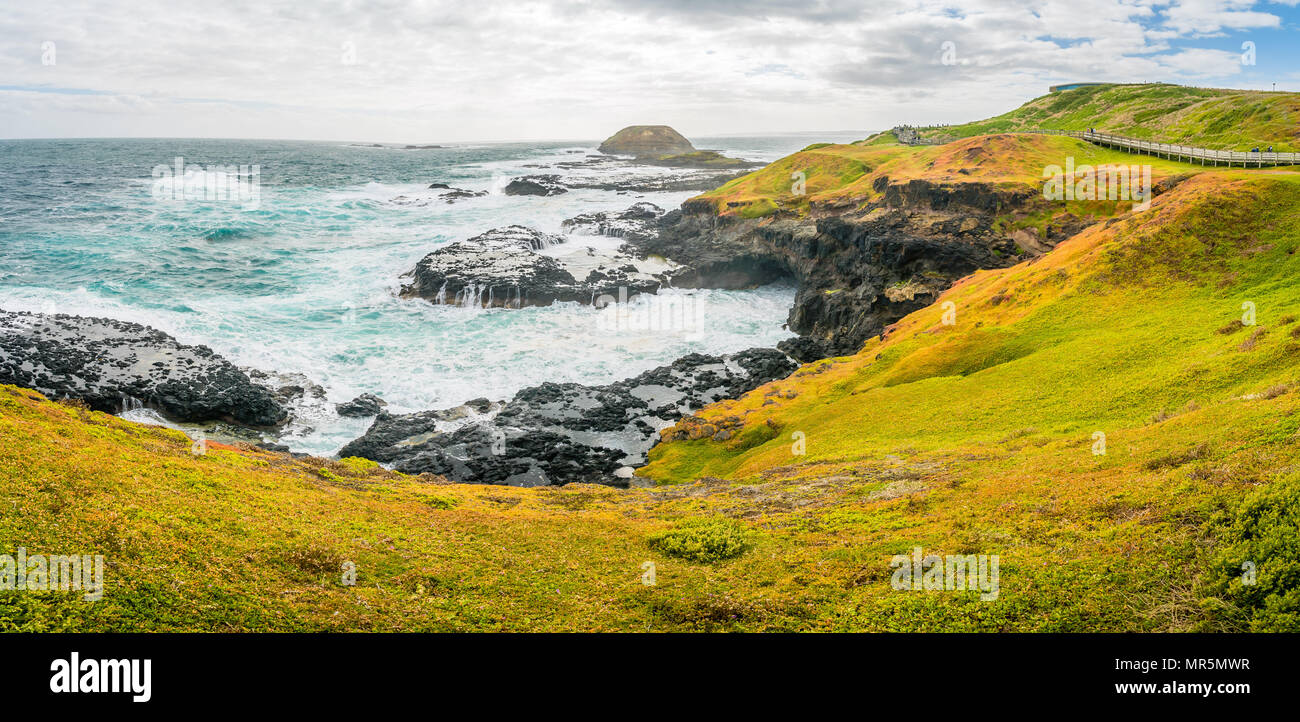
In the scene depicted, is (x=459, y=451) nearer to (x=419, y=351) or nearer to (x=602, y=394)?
(x=602, y=394)

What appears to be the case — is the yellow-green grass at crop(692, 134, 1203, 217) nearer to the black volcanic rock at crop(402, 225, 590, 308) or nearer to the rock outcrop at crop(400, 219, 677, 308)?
the rock outcrop at crop(400, 219, 677, 308)

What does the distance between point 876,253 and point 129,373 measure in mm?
61207

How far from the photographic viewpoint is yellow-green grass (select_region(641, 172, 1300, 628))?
41.4 ft

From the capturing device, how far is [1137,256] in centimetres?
3925

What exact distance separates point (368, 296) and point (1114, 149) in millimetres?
85313

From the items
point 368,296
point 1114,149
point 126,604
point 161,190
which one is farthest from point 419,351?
point 161,190

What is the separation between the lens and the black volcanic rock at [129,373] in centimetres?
4191

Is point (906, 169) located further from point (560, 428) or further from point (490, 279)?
point (560, 428)
